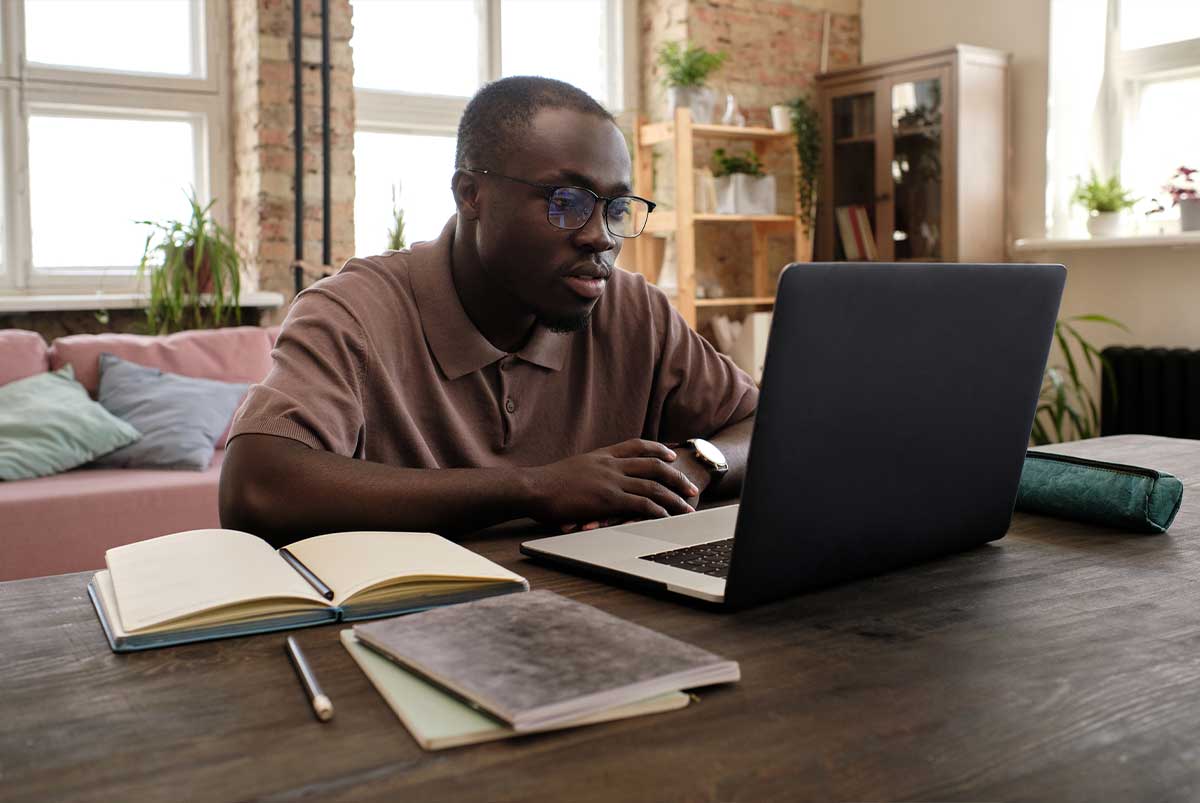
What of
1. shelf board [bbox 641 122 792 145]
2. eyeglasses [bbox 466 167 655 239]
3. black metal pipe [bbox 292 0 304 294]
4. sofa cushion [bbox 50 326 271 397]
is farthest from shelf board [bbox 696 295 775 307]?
eyeglasses [bbox 466 167 655 239]

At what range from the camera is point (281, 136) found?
14.0 feet

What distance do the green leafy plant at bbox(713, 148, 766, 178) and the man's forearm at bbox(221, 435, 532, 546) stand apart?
4119 millimetres

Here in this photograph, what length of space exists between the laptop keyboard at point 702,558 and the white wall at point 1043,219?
4032 millimetres

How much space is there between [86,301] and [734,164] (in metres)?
2.78

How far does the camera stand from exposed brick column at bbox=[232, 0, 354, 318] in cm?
423

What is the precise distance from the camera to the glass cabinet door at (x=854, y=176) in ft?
17.0

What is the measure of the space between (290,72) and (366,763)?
13.3 ft

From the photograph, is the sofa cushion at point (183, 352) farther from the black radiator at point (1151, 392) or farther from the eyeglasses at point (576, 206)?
the black radiator at point (1151, 392)

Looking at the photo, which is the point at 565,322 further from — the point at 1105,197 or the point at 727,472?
the point at 1105,197

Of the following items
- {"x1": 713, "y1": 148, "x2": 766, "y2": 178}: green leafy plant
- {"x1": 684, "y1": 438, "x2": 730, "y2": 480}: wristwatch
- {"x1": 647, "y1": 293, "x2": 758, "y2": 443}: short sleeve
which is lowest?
{"x1": 684, "y1": 438, "x2": 730, "y2": 480}: wristwatch

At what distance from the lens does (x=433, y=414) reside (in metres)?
1.54

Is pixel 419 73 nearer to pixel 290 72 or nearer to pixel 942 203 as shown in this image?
pixel 290 72

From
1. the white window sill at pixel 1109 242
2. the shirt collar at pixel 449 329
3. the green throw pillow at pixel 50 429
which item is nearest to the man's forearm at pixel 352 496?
the shirt collar at pixel 449 329

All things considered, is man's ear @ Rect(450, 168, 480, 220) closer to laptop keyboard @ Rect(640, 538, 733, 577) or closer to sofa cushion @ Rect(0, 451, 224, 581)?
laptop keyboard @ Rect(640, 538, 733, 577)
